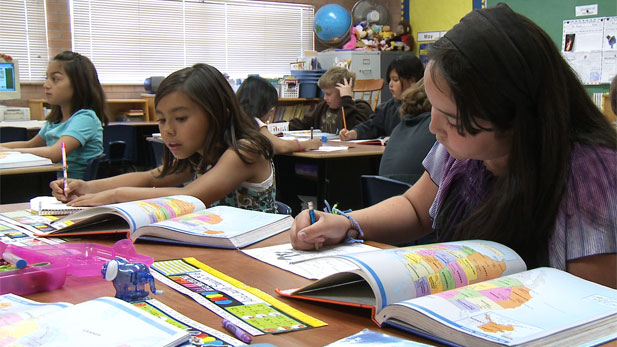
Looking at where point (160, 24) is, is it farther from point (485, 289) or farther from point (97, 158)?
point (485, 289)

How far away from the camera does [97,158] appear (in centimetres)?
320

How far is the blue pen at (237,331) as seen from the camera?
728 mm

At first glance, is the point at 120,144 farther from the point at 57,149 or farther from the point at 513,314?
the point at 513,314

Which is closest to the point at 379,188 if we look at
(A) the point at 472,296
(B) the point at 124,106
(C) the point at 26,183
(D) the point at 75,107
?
(A) the point at 472,296

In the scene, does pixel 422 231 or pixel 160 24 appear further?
pixel 160 24

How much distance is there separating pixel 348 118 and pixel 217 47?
277 cm

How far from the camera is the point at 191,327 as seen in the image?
0.76 m

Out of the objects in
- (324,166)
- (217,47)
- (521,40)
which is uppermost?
(217,47)

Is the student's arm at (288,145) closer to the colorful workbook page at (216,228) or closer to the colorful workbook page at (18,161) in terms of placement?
the colorful workbook page at (18,161)

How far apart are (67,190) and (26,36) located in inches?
199

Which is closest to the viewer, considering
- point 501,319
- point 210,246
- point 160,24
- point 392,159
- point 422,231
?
point 501,319

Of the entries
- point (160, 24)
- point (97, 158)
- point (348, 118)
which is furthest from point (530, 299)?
point (160, 24)

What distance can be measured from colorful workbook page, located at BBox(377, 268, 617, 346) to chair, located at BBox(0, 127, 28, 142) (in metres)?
4.76

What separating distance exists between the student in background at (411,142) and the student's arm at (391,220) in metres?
1.27
